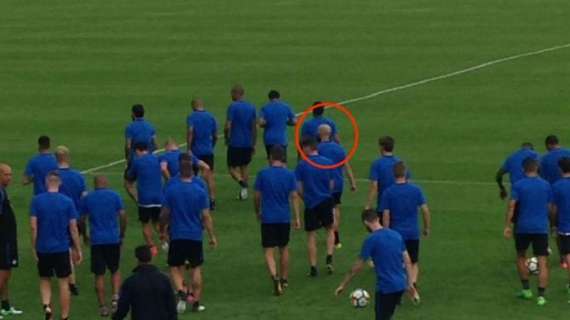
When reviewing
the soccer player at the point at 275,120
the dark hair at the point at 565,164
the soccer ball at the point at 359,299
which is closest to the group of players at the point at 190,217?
the soccer ball at the point at 359,299

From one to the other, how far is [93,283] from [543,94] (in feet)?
61.2

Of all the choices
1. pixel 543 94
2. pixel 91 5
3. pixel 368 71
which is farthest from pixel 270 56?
pixel 91 5

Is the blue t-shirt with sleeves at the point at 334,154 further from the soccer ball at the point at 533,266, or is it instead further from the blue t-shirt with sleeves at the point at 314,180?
the soccer ball at the point at 533,266

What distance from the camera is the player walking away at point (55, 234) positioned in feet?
63.8

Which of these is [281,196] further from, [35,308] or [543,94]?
[543,94]

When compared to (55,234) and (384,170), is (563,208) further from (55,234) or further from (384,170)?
(55,234)

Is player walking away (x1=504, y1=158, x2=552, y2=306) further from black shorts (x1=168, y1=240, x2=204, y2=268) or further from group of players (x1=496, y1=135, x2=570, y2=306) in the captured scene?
black shorts (x1=168, y1=240, x2=204, y2=268)

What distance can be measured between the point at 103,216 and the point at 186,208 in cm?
112

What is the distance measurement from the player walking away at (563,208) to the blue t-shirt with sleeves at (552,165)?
1757mm

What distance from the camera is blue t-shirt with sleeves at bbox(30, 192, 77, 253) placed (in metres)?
19.4

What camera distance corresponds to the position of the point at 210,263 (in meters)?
22.8

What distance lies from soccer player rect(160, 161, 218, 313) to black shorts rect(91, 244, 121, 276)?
2.53 ft

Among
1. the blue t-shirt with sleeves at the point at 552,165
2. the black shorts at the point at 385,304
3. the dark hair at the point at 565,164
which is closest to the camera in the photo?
the black shorts at the point at 385,304

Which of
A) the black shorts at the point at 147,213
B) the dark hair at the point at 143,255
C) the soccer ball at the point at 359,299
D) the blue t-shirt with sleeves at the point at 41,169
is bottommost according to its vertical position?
the soccer ball at the point at 359,299
